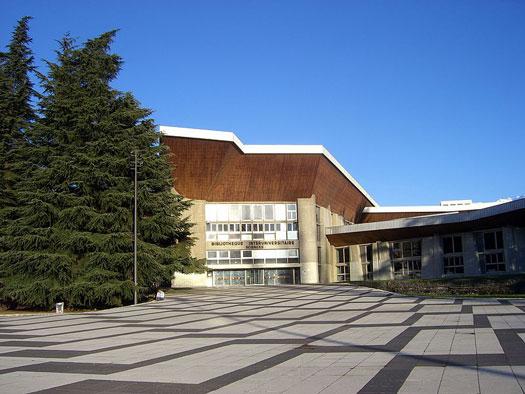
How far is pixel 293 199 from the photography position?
60531mm

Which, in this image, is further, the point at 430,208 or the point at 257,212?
the point at 430,208

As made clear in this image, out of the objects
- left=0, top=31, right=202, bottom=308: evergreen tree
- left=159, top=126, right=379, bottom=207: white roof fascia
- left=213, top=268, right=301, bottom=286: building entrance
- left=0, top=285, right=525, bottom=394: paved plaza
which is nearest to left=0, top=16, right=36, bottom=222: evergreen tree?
left=0, top=31, right=202, bottom=308: evergreen tree

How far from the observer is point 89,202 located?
35.0 m

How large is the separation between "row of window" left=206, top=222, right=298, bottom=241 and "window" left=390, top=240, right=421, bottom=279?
42.2 ft

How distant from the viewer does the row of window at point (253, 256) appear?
59.4 m

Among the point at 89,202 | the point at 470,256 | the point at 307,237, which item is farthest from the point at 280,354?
the point at 470,256

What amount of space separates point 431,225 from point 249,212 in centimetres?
2070

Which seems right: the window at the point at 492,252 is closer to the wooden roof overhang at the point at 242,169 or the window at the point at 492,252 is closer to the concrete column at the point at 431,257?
the concrete column at the point at 431,257

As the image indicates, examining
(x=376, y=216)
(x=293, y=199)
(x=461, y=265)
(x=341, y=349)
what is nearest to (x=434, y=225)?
(x=461, y=265)

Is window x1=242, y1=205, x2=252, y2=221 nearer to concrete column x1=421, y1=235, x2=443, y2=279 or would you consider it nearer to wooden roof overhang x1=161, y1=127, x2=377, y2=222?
wooden roof overhang x1=161, y1=127, x2=377, y2=222

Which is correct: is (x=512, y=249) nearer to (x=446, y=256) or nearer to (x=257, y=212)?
(x=446, y=256)

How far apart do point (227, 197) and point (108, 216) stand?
2574cm

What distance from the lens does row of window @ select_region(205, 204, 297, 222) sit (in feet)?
195

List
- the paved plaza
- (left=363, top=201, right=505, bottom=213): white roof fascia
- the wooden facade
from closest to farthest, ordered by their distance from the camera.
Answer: the paved plaza, the wooden facade, (left=363, top=201, right=505, bottom=213): white roof fascia
